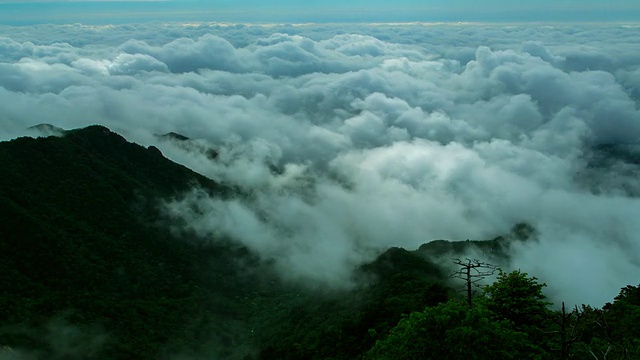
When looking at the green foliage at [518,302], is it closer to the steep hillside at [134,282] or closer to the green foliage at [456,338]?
the green foliage at [456,338]

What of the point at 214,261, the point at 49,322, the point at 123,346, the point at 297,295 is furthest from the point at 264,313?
the point at 49,322

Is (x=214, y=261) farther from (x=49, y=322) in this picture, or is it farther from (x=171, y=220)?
(x=49, y=322)

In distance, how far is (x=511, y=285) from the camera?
102 feet

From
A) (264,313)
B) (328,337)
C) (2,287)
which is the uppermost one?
(2,287)

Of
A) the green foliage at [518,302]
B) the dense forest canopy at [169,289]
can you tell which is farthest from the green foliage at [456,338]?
the green foliage at [518,302]

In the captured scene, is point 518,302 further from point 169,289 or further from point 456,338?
point 169,289

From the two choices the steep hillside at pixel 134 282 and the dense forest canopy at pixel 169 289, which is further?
the steep hillside at pixel 134 282

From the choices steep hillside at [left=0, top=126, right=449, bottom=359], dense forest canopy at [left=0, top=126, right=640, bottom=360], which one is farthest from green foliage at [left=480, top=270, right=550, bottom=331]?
steep hillside at [left=0, top=126, right=449, bottom=359]

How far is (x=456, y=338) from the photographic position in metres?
22.3

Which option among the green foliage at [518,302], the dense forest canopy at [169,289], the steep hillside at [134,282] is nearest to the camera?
the green foliage at [518,302]

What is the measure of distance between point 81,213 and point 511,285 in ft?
298

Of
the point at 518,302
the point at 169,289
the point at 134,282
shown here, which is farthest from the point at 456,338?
the point at 169,289

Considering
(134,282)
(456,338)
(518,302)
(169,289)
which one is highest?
(456,338)

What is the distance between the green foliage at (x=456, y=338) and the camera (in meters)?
22.0
